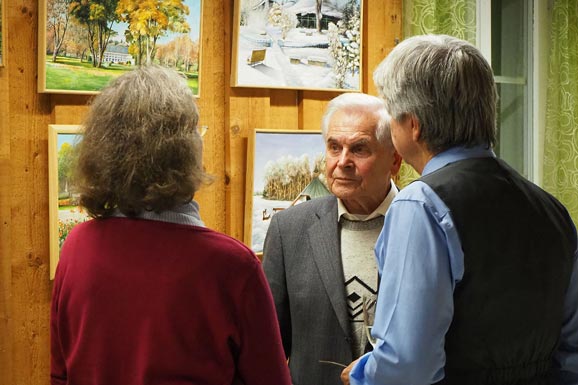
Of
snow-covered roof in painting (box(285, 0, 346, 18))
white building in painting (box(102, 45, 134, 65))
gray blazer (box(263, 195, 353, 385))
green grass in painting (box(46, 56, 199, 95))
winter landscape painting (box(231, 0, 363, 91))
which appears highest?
snow-covered roof in painting (box(285, 0, 346, 18))

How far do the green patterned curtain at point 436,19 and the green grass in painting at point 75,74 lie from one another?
1364 mm

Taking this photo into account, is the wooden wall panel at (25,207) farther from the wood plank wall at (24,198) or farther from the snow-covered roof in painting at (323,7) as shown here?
the snow-covered roof in painting at (323,7)

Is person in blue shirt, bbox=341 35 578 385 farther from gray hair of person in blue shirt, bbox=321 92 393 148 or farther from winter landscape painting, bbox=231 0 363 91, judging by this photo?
winter landscape painting, bbox=231 0 363 91

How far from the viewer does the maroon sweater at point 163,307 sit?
4.42ft

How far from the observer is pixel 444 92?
146 cm

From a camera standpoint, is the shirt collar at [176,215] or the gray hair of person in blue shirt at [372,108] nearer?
the shirt collar at [176,215]

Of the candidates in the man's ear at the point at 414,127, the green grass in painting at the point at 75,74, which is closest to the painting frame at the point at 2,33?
the green grass in painting at the point at 75,74

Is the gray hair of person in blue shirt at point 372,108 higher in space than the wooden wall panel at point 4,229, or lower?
higher

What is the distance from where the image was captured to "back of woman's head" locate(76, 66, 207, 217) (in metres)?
1.37

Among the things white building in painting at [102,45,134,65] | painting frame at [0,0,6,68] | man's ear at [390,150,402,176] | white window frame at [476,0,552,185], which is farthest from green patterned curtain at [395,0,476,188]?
painting frame at [0,0,6,68]

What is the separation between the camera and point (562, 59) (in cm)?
376

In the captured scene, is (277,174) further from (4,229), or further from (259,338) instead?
(259,338)

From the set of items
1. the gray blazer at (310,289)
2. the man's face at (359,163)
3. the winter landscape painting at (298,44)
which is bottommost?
→ the gray blazer at (310,289)

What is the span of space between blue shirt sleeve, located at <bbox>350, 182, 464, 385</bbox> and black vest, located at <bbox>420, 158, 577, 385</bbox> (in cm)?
3
